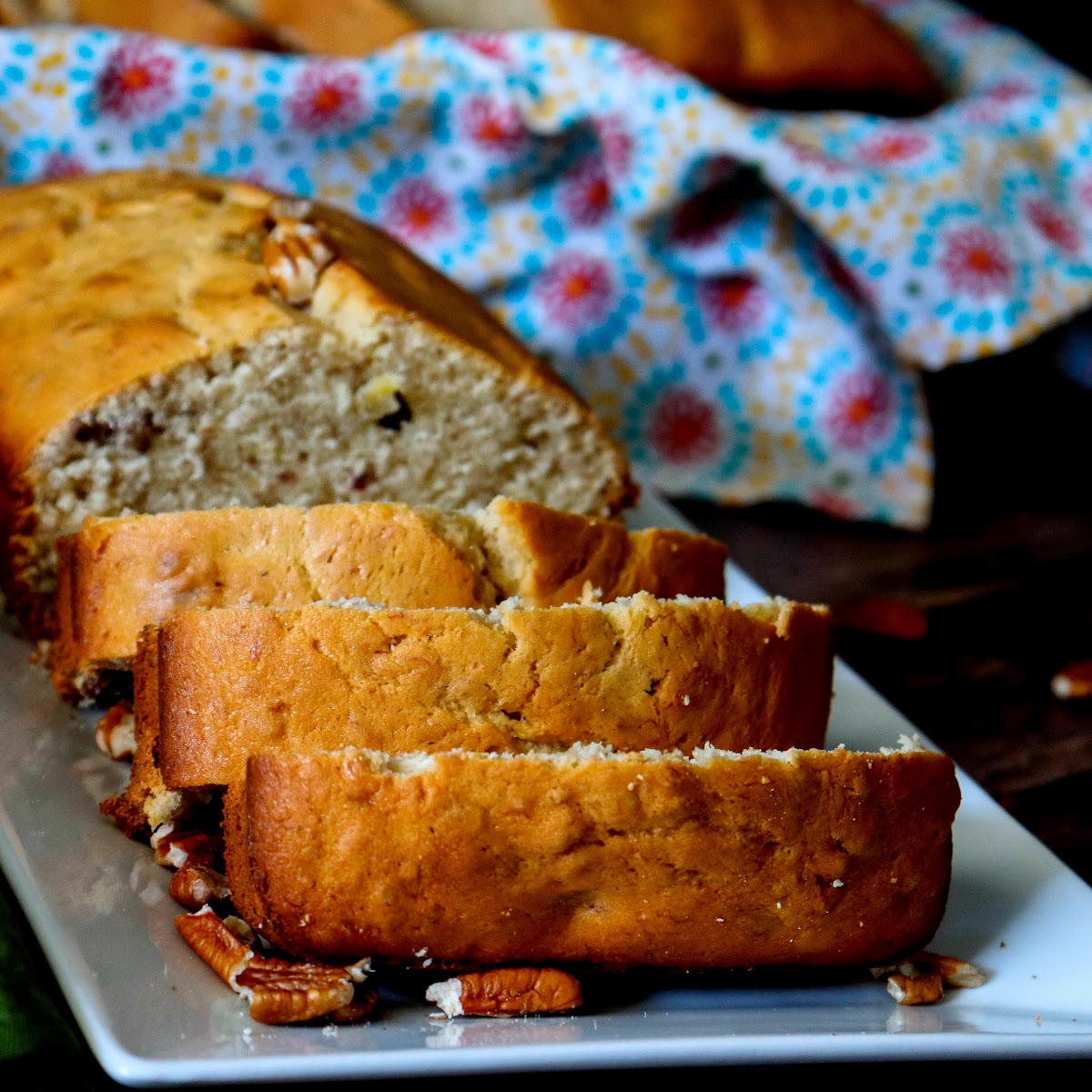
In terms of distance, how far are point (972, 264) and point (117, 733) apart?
7.90ft

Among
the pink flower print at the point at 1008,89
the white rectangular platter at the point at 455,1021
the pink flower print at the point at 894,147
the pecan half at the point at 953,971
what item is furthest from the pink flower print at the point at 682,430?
the pecan half at the point at 953,971

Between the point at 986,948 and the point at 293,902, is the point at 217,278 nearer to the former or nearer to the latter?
the point at 293,902

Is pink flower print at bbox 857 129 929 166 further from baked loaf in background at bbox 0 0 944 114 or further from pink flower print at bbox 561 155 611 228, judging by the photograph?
pink flower print at bbox 561 155 611 228

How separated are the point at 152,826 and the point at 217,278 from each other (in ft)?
3.53

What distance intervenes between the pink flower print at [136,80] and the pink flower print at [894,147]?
172 centimetres

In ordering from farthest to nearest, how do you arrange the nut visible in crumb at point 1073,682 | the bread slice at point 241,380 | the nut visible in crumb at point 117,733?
the nut visible in crumb at point 1073,682, the bread slice at point 241,380, the nut visible in crumb at point 117,733

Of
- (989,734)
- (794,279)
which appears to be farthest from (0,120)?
(989,734)

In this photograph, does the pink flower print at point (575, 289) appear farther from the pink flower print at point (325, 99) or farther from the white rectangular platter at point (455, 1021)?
the white rectangular platter at point (455, 1021)

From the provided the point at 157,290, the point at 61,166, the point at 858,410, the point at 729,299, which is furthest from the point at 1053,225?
the point at 61,166

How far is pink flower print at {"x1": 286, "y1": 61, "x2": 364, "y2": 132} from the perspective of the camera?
3516mm

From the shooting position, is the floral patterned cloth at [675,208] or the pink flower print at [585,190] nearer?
the floral patterned cloth at [675,208]

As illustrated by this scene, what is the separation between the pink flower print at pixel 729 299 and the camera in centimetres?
384

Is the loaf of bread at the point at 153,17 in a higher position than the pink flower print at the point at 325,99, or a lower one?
higher

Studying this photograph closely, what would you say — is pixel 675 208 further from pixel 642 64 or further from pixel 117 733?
pixel 117 733
